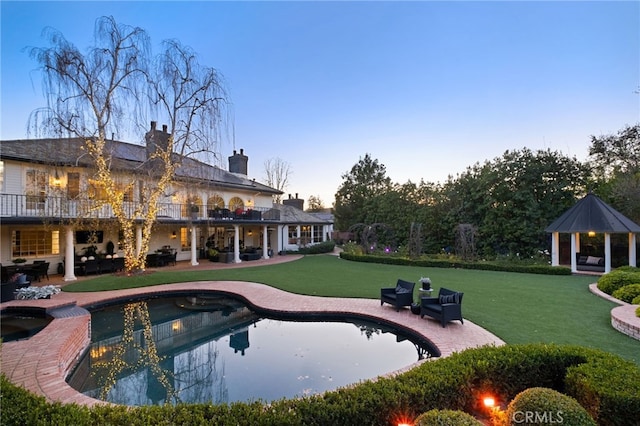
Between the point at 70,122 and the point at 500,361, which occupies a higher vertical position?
the point at 70,122

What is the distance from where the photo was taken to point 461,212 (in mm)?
22547

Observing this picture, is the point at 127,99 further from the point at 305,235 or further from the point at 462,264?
the point at 462,264

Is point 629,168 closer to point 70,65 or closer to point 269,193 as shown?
point 269,193

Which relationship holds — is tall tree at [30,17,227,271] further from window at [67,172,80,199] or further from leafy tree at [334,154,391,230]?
leafy tree at [334,154,391,230]

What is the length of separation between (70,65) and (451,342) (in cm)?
1581

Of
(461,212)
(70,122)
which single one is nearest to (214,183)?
(70,122)

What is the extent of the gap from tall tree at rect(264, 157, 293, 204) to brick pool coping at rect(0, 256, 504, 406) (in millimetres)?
28476

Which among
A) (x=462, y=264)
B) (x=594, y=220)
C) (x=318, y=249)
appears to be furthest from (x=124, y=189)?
(x=594, y=220)

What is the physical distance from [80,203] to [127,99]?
16.1 feet

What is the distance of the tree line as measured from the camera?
19.4 m

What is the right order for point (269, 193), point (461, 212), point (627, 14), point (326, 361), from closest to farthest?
point (326, 361)
point (627, 14)
point (461, 212)
point (269, 193)

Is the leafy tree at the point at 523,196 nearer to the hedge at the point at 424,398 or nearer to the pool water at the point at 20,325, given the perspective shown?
the hedge at the point at 424,398

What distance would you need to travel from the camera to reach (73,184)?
13992 millimetres

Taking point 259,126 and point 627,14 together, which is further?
point 259,126
